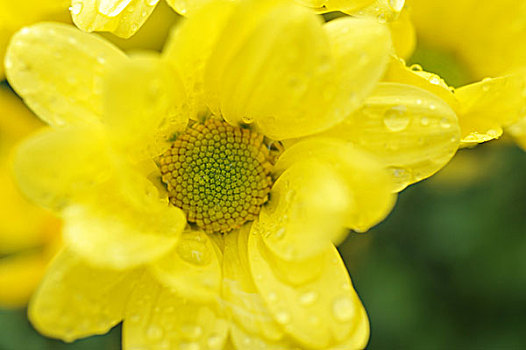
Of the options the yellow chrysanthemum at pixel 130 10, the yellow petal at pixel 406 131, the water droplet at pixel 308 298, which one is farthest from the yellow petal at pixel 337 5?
the water droplet at pixel 308 298

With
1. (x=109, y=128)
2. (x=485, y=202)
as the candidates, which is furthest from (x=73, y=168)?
(x=485, y=202)

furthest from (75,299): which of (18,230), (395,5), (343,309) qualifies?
(18,230)

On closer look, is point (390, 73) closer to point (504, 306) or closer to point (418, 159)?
point (418, 159)

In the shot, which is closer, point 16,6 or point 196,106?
point 196,106

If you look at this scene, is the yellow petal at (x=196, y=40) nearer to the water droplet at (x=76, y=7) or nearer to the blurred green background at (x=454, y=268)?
the water droplet at (x=76, y=7)

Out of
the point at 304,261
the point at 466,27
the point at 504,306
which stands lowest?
the point at 504,306
